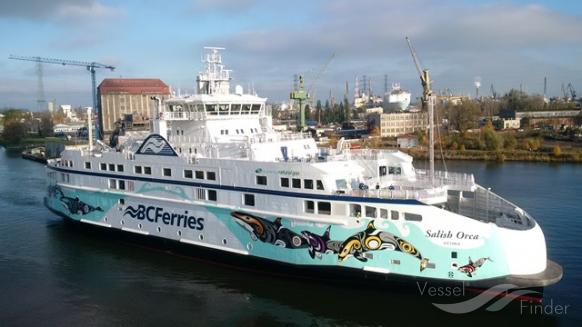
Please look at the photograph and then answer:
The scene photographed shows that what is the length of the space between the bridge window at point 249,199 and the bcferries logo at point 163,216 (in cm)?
203

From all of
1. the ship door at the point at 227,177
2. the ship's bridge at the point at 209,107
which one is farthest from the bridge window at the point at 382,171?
the ship's bridge at the point at 209,107

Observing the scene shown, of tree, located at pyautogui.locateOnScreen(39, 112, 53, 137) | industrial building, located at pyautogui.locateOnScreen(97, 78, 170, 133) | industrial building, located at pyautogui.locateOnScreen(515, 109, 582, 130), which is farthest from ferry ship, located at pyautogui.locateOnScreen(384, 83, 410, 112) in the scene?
tree, located at pyautogui.locateOnScreen(39, 112, 53, 137)

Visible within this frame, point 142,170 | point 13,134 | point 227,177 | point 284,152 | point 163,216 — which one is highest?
point 13,134

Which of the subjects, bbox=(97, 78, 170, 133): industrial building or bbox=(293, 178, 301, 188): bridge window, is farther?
bbox=(97, 78, 170, 133): industrial building

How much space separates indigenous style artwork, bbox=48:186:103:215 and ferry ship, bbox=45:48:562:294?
91 millimetres

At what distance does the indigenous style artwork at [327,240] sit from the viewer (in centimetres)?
1329

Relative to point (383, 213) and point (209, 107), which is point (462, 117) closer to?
point (209, 107)

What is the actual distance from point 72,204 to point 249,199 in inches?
415

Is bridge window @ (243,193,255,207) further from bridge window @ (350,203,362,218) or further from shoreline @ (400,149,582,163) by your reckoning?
shoreline @ (400,149,582,163)

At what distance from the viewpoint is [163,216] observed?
17.8m

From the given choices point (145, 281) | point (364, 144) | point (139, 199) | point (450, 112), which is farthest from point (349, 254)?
point (450, 112)

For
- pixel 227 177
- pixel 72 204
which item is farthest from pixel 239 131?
pixel 72 204

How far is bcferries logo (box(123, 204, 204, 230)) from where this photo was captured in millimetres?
17016

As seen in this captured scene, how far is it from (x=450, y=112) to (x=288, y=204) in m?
69.6
